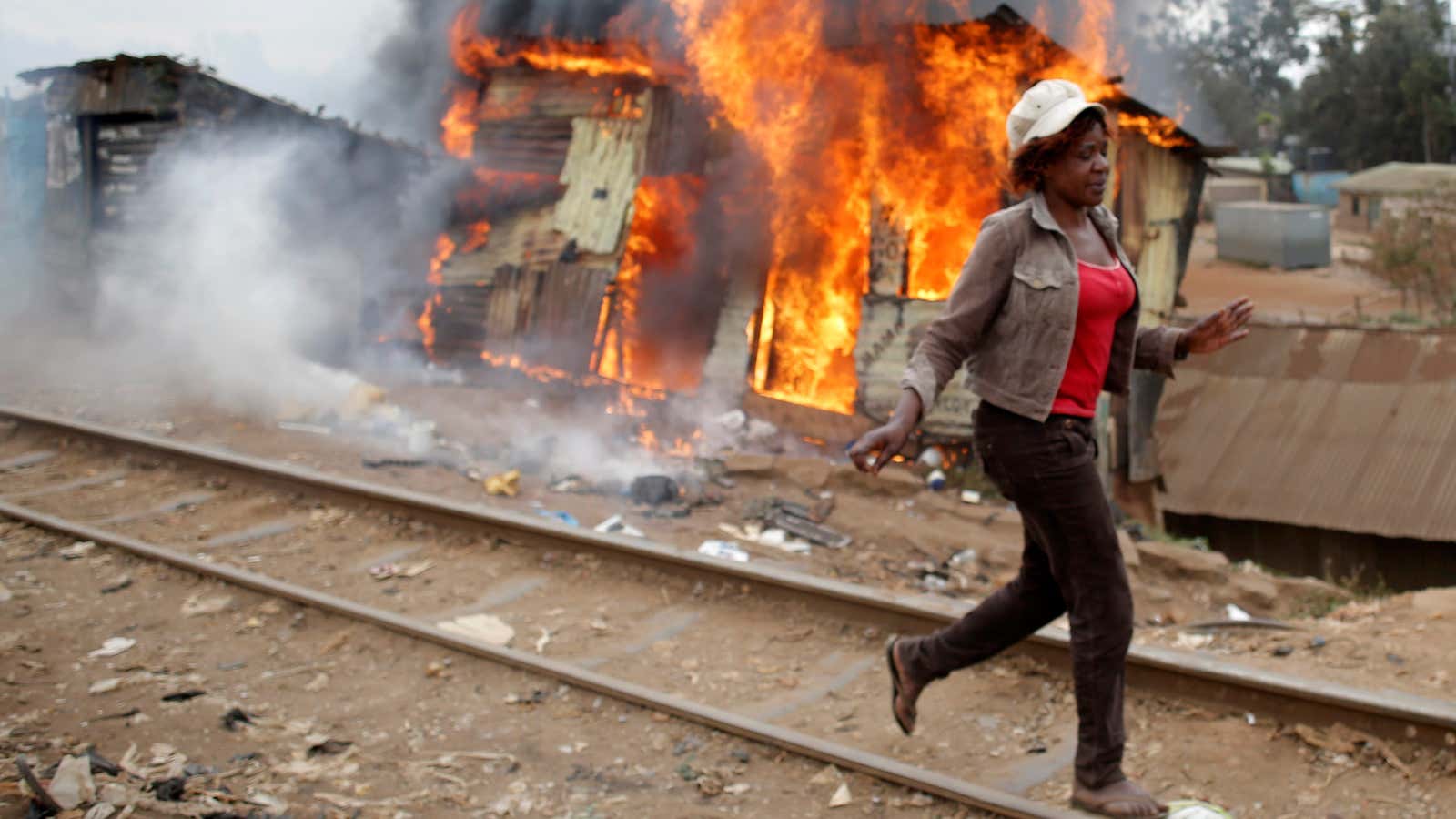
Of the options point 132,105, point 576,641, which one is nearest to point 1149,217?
point 576,641

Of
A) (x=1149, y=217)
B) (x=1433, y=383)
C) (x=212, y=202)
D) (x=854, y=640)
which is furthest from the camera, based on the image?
(x=212, y=202)

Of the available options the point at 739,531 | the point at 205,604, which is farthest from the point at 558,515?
the point at 205,604

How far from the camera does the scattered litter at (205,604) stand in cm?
612

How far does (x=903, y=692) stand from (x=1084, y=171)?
6.50 feet

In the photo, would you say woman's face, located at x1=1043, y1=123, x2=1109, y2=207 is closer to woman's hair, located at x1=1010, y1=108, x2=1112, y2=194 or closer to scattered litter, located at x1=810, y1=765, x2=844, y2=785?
woman's hair, located at x1=1010, y1=108, x2=1112, y2=194

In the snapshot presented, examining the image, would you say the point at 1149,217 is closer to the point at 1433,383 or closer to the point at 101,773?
the point at 1433,383

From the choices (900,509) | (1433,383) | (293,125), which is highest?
(293,125)

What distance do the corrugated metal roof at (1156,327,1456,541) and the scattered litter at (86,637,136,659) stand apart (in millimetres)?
10029

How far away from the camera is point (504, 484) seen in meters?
9.18

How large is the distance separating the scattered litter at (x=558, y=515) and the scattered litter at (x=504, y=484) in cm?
52

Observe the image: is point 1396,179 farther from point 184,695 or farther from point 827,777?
point 184,695

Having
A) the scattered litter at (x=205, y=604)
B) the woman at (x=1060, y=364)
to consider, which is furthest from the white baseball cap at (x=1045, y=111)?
the scattered litter at (x=205, y=604)

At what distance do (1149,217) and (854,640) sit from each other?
9.82m

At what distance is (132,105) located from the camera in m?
16.8
